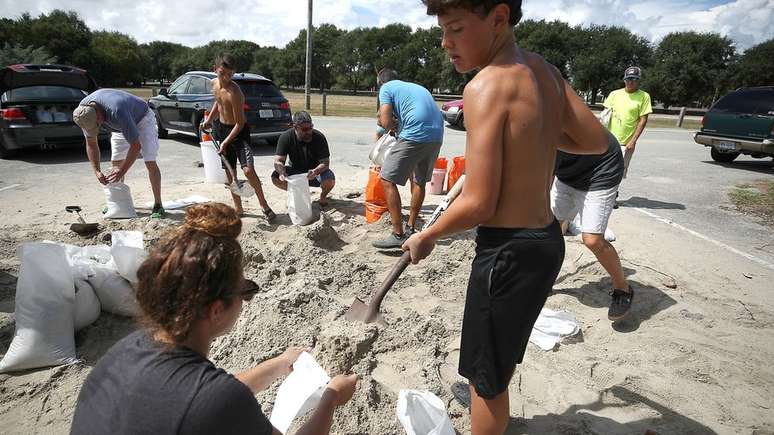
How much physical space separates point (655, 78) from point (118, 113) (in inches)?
1854

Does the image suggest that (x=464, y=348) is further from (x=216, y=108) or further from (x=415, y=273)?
(x=216, y=108)

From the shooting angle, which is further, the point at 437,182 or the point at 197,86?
the point at 197,86

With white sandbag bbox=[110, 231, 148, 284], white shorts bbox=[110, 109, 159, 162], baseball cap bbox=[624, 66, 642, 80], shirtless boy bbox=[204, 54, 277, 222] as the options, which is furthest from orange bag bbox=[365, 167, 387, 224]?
baseball cap bbox=[624, 66, 642, 80]

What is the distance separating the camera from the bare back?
184 inches

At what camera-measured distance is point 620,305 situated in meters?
3.06

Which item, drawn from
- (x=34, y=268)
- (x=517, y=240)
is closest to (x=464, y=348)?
(x=517, y=240)

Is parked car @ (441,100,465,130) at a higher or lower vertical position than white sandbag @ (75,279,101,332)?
higher

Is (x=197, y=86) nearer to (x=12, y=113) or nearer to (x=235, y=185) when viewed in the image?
(x=12, y=113)

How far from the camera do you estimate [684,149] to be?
12586 millimetres

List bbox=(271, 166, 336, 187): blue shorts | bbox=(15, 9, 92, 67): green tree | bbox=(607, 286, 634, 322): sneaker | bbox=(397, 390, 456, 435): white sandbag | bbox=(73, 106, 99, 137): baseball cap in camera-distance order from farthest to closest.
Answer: bbox=(15, 9, 92, 67): green tree, bbox=(271, 166, 336, 187): blue shorts, bbox=(73, 106, 99, 137): baseball cap, bbox=(607, 286, 634, 322): sneaker, bbox=(397, 390, 456, 435): white sandbag

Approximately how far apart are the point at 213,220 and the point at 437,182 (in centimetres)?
543

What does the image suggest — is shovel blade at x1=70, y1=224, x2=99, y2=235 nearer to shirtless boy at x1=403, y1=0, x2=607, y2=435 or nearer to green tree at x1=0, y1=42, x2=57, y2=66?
shirtless boy at x1=403, y1=0, x2=607, y2=435

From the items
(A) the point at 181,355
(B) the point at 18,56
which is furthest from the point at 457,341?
(B) the point at 18,56

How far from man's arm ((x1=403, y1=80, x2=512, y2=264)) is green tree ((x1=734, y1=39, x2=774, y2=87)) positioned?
5386 cm
